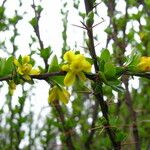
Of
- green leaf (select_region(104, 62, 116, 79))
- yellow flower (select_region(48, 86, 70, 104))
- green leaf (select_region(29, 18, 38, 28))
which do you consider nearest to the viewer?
green leaf (select_region(104, 62, 116, 79))

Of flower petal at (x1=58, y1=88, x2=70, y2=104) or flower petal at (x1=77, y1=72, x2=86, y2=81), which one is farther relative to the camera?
flower petal at (x1=58, y1=88, x2=70, y2=104)

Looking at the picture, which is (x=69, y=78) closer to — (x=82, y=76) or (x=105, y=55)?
(x=82, y=76)

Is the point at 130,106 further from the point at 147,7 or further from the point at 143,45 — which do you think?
the point at 147,7

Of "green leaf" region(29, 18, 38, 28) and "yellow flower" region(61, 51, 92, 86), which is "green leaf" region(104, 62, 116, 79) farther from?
"green leaf" region(29, 18, 38, 28)

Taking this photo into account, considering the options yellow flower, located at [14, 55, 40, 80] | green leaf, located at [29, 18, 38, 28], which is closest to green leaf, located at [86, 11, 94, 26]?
yellow flower, located at [14, 55, 40, 80]

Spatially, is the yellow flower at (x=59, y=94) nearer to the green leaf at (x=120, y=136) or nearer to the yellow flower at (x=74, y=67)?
the yellow flower at (x=74, y=67)

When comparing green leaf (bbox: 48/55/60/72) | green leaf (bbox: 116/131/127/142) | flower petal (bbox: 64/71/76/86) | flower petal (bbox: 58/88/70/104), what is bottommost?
green leaf (bbox: 116/131/127/142)

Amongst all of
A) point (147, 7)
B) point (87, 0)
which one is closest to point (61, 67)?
point (87, 0)
